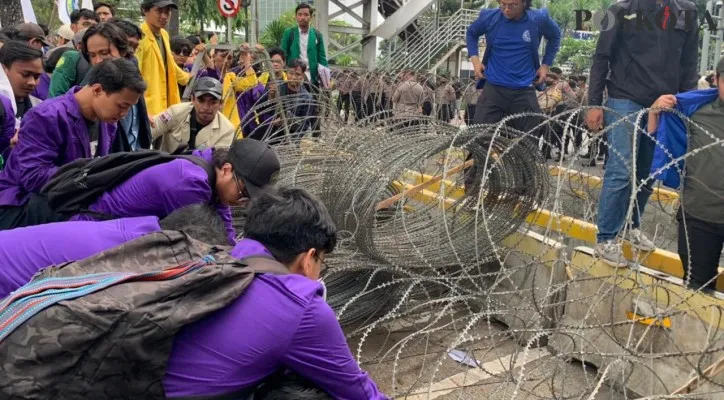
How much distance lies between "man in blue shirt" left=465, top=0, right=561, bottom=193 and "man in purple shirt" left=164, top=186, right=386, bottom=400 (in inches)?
144

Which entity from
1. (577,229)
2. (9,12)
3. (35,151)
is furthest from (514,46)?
(9,12)

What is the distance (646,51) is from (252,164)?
268 centimetres

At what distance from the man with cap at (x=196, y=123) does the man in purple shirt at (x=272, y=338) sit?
2.52 m

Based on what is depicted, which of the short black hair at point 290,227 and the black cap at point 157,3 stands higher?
the black cap at point 157,3

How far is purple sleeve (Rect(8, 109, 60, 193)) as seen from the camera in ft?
9.20

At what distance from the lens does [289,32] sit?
7.73 meters

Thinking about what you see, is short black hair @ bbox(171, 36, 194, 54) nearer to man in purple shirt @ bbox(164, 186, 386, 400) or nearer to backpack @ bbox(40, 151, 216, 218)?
backpack @ bbox(40, 151, 216, 218)

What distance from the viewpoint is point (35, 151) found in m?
2.83

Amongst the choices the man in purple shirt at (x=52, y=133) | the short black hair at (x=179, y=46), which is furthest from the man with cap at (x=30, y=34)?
the short black hair at (x=179, y=46)

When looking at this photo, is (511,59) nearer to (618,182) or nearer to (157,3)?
(618,182)

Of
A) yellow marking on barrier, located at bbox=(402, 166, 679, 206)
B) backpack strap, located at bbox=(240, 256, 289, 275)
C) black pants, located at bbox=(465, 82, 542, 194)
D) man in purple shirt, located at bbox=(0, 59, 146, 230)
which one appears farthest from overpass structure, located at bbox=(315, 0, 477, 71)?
backpack strap, located at bbox=(240, 256, 289, 275)

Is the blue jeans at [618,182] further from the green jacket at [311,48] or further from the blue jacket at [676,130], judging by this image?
the green jacket at [311,48]

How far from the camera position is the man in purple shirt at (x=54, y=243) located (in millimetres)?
1966

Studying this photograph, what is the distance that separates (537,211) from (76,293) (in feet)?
10.8
